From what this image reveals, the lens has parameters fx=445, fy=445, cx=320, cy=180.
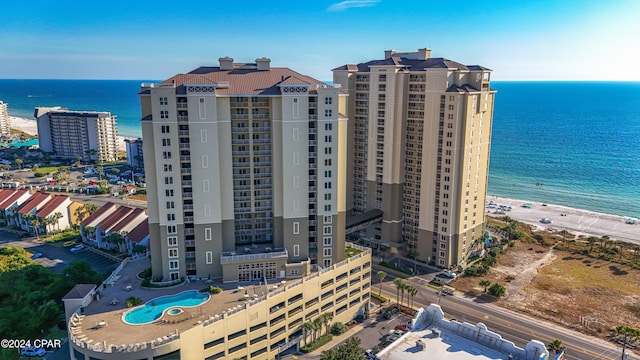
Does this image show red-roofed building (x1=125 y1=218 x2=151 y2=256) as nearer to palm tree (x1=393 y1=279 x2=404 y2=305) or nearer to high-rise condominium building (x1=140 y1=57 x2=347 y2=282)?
high-rise condominium building (x1=140 y1=57 x2=347 y2=282)

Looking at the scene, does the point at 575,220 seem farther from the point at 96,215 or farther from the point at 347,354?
the point at 96,215

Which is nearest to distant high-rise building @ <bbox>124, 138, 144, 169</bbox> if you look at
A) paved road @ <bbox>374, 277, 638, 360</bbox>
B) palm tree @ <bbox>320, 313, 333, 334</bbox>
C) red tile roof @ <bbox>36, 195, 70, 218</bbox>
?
red tile roof @ <bbox>36, 195, 70, 218</bbox>

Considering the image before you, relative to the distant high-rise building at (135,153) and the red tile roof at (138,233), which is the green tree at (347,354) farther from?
the distant high-rise building at (135,153)

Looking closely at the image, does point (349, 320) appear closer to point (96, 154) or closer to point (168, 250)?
point (168, 250)

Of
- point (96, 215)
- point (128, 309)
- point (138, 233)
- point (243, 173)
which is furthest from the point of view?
point (96, 215)

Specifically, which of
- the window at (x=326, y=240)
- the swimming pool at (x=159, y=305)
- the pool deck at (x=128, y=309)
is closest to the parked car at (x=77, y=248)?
the pool deck at (x=128, y=309)

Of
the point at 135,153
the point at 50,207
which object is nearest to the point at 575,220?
the point at 50,207
